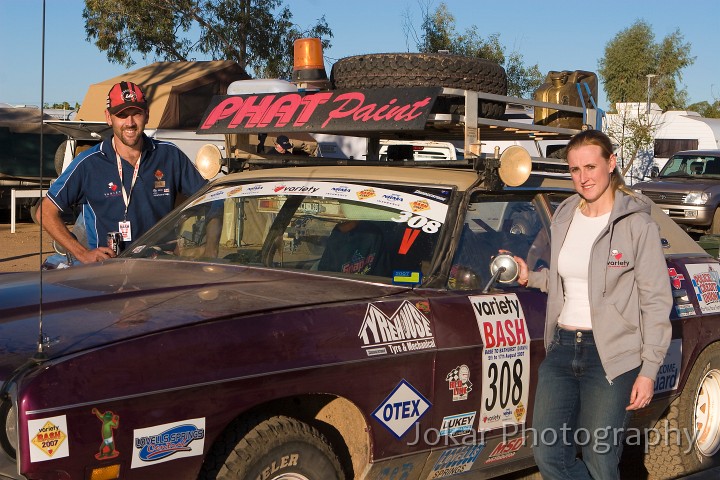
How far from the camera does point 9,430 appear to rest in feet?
9.46

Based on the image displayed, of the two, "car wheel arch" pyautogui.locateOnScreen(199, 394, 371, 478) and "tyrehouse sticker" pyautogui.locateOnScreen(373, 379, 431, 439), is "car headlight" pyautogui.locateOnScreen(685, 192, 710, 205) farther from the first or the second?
"car wheel arch" pyautogui.locateOnScreen(199, 394, 371, 478)

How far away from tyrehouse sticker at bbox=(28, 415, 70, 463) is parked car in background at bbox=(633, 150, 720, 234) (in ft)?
55.7

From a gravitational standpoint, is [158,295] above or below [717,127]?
below

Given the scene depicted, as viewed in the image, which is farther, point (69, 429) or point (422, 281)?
point (422, 281)

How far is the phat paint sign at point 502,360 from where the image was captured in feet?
13.2

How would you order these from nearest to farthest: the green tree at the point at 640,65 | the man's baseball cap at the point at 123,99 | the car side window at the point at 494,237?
the car side window at the point at 494,237
the man's baseball cap at the point at 123,99
the green tree at the point at 640,65

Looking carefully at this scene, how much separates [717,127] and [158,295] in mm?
26812

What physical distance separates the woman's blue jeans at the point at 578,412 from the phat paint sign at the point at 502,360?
0.28 meters

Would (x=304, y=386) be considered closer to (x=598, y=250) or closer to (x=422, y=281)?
(x=422, y=281)

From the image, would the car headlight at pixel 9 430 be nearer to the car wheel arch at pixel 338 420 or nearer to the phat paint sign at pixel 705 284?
the car wheel arch at pixel 338 420

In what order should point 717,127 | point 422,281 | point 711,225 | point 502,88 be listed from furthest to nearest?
point 717,127
point 711,225
point 502,88
point 422,281

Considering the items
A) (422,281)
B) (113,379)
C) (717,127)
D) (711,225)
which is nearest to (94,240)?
(422,281)

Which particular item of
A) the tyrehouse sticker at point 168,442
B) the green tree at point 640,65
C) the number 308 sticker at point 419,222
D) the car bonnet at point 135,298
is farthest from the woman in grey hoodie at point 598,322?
the green tree at point 640,65

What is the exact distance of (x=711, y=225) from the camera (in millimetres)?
19234
